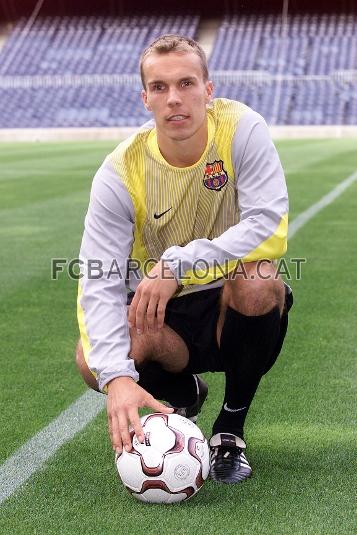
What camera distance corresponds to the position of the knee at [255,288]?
11.0ft

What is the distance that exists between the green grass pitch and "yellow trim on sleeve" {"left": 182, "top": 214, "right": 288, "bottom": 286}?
681 millimetres

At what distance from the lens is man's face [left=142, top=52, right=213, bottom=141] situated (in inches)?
129

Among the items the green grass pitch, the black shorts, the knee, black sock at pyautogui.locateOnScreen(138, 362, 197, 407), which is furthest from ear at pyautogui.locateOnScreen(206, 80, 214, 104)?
the green grass pitch

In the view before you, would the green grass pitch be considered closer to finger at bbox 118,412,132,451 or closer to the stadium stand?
finger at bbox 118,412,132,451

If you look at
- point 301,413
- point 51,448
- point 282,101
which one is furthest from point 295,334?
point 282,101

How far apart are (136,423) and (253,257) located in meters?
0.68

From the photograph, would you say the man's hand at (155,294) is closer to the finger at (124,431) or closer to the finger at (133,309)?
the finger at (133,309)

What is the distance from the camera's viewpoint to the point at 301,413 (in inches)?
159

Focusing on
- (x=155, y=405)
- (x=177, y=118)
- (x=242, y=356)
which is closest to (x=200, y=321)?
(x=242, y=356)

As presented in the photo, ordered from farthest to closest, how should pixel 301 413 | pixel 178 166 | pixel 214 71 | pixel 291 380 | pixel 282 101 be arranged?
1. pixel 214 71
2. pixel 282 101
3. pixel 291 380
4. pixel 301 413
5. pixel 178 166

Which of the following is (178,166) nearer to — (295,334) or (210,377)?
(210,377)

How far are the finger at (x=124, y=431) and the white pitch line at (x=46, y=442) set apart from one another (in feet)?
1.37

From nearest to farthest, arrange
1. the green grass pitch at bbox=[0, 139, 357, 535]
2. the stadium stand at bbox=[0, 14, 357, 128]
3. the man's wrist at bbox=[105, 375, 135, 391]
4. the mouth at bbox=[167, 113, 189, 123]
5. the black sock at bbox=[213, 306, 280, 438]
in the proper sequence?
the green grass pitch at bbox=[0, 139, 357, 535] → the man's wrist at bbox=[105, 375, 135, 391] → the mouth at bbox=[167, 113, 189, 123] → the black sock at bbox=[213, 306, 280, 438] → the stadium stand at bbox=[0, 14, 357, 128]

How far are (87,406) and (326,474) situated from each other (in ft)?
4.07
